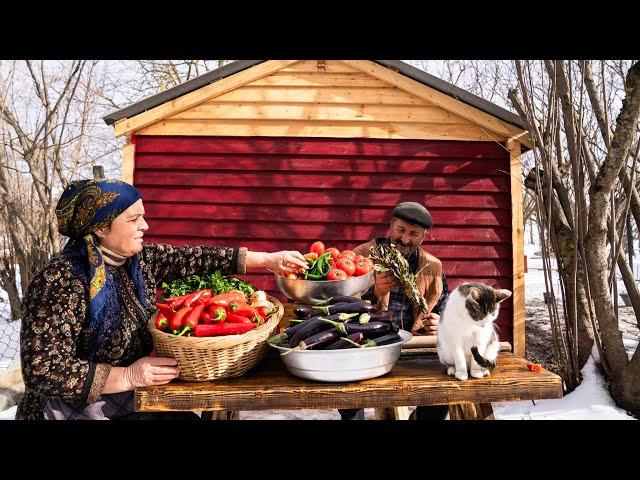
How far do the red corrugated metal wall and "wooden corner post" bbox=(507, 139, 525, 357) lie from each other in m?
0.10

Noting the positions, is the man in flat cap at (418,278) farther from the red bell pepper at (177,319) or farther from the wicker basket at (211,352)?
the red bell pepper at (177,319)

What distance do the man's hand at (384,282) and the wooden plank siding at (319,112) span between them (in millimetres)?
3050

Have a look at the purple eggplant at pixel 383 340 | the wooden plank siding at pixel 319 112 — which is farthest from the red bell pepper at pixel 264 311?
the wooden plank siding at pixel 319 112

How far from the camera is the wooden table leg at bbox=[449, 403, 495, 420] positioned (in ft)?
7.61

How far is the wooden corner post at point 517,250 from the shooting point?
18.6ft

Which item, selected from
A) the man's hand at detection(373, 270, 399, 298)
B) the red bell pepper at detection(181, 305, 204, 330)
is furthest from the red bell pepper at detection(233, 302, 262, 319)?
the man's hand at detection(373, 270, 399, 298)

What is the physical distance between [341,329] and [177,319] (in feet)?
2.13

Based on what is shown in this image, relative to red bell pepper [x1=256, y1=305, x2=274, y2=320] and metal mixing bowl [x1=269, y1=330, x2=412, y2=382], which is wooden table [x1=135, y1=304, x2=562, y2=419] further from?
red bell pepper [x1=256, y1=305, x2=274, y2=320]

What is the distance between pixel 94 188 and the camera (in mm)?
2178

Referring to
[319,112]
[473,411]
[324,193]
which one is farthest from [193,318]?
[319,112]

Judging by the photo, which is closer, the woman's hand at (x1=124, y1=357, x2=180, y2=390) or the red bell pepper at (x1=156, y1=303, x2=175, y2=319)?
the woman's hand at (x1=124, y1=357, x2=180, y2=390)

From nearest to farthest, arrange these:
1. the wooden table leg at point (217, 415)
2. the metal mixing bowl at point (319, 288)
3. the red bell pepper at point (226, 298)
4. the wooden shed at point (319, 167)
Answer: the red bell pepper at point (226, 298) < the metal mixing bowl at point (319, 288) < the wooden table leg at point (217, 415) < the wooden shed at point (319, 167)

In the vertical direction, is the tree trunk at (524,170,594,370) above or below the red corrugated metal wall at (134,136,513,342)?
below

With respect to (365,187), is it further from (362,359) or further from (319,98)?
(362,359)
